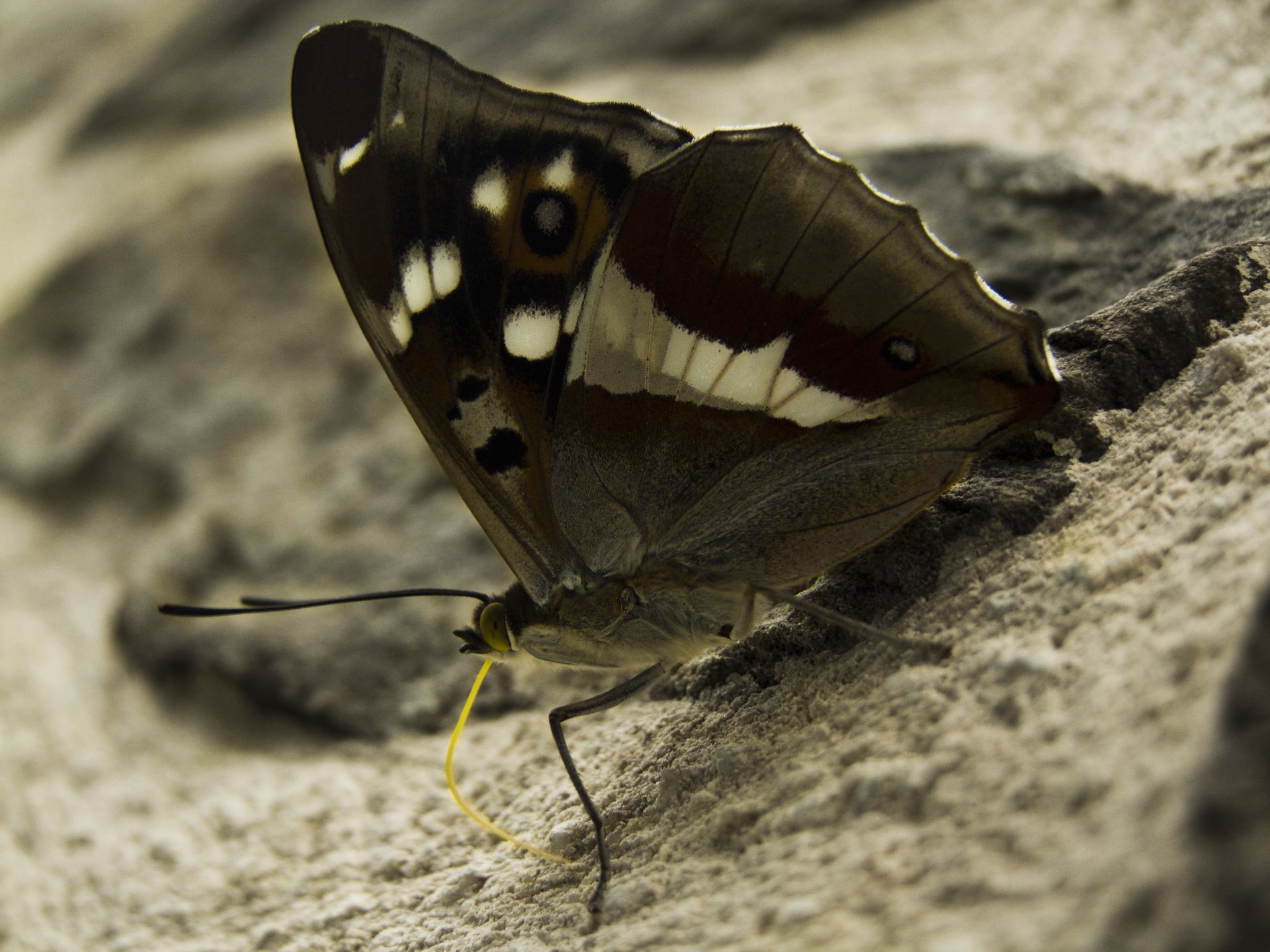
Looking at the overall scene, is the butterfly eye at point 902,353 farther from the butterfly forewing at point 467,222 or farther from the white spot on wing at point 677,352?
the butterfly forewing at point 467,222

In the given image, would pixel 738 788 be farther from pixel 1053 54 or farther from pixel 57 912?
pixel 1053 54

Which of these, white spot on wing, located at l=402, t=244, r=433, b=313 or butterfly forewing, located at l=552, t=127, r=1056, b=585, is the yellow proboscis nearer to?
butterfly forewing, located at l=552, t=127, r=1056, b=585

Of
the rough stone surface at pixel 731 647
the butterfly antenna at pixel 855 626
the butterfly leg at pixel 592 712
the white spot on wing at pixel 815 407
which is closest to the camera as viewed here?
the rough stone surface at pixel 731 647

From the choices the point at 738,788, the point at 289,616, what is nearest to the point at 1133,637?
the point at 738,788

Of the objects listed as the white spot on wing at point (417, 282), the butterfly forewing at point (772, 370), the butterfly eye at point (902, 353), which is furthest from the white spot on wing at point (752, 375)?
the white spot on wing at point (417, 282)

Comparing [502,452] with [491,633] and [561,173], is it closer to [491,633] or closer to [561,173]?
[491,633]

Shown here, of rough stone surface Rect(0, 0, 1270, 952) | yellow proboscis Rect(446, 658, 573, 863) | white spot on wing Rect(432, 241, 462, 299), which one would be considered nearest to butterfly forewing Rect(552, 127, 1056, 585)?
rough stone surface Rect(0, 0, 1270, 952)

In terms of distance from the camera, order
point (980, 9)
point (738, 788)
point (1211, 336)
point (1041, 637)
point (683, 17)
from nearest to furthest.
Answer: point (1041, 637) → point (738, 788) → point (1211, 336) → point (980, 9) → point (683, 17)

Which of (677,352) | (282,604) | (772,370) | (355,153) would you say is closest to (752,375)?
(772,370)
